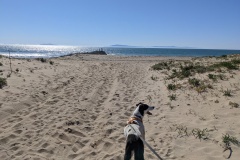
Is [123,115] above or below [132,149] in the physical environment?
below

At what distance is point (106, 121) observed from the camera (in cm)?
756

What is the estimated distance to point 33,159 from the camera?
16.9 ft

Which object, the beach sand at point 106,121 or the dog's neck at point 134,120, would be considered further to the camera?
the beach sand at point 106,121

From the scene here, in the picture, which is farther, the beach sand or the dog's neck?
the beach sand

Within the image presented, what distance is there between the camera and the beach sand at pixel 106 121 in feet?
18.1

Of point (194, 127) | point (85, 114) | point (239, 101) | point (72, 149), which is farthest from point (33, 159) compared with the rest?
point (239, 101)

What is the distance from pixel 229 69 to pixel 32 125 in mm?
12143

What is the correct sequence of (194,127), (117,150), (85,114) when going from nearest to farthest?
1. (117,150)
2. (194,127)
3. (85,114)

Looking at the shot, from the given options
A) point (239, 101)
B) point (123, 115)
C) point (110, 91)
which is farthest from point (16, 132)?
point (239, 101)

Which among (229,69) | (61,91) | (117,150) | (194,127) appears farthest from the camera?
(229,69)

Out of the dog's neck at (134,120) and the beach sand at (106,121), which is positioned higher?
the dog's neck at (134,120)

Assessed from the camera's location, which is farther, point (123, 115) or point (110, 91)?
point (110, 91)

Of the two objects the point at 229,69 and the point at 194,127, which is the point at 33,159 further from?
the point at 229,69

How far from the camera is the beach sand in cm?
553
